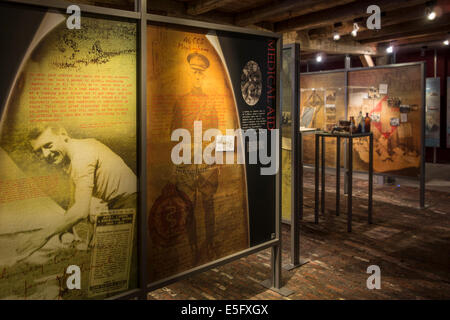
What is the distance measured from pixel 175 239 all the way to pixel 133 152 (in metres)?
0.63

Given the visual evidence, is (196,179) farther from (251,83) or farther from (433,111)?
(433,111)

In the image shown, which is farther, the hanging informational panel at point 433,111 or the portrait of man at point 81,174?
the hanging informational panel at point 433,111

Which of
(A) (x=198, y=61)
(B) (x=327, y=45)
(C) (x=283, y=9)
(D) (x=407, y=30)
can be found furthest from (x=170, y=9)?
(D) (x=407, y=30)

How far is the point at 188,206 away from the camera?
2512mm

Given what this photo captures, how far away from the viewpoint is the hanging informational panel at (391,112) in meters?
5.85

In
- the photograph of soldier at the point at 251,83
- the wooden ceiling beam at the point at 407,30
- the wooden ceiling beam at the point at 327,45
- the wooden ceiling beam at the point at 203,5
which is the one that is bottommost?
the photograph of soldier at the point at 251,83

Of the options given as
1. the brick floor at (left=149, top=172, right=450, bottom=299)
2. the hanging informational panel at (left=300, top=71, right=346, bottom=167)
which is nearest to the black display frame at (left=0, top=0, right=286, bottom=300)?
the brick floor at (left=149, top=172, right=450, bottom=299)

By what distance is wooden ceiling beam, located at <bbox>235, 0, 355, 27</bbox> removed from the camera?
4898 millimetres

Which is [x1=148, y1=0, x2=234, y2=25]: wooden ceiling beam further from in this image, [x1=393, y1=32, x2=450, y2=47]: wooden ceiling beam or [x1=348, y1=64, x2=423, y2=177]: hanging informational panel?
[x1=393, y1=32, x2=450, y2=47]: wooden ceiling beam

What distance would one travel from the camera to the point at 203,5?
4.98 metres

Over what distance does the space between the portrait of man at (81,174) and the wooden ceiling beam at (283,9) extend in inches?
144

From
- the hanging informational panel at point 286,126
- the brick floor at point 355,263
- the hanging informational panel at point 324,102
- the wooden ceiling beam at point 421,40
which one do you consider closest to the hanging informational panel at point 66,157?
the brick floor at point 355,263

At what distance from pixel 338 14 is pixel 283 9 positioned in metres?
0.89

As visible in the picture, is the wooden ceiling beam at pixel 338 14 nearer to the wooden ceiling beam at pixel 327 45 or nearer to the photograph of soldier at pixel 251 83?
the wooden ceiling beam at pixel 327 45
